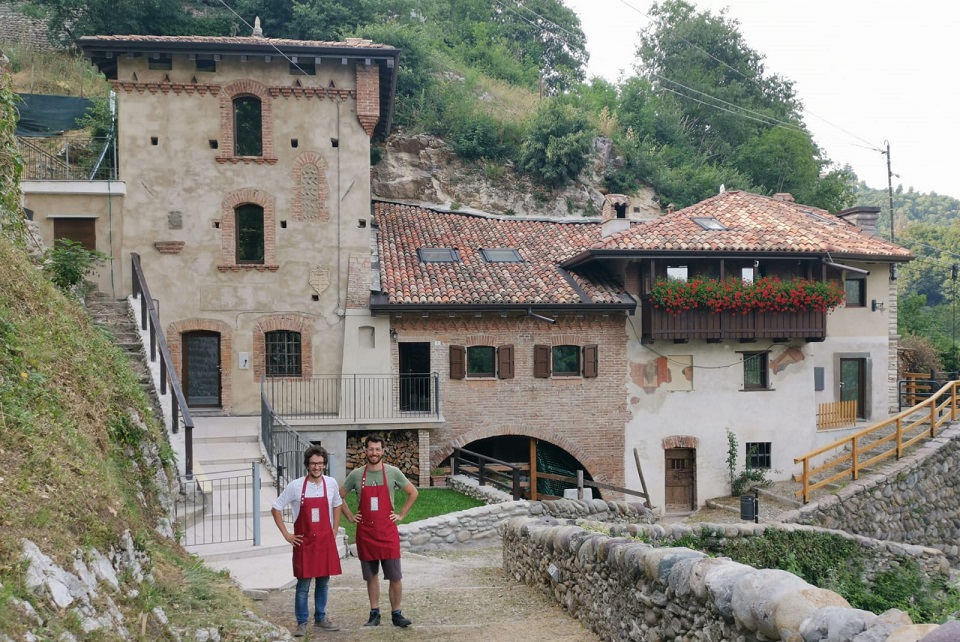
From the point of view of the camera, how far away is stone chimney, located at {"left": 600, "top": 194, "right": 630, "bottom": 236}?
2486 centimetres

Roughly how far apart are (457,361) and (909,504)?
1199cm

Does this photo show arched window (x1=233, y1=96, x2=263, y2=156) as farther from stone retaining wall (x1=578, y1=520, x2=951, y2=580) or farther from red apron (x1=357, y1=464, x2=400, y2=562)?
red apron (x1=357, y1=464, x2=400, y2=562)

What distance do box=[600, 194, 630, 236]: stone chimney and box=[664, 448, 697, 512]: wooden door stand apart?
6.40 m

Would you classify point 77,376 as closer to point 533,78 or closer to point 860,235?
point 860,235

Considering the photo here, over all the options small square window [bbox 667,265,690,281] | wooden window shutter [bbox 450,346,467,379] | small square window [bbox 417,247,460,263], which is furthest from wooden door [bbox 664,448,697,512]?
small square window [bbox 417,247,460,263]

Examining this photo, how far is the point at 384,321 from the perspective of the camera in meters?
21.8

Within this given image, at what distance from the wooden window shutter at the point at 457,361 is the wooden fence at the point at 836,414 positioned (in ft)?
33.5

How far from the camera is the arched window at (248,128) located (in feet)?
73.2

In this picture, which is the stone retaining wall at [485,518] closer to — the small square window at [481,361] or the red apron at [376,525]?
the small square window at [481,361]

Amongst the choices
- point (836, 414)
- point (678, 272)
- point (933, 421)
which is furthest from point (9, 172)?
point (933, 421)

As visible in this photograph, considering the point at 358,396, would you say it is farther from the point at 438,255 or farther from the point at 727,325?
the point at 727,325

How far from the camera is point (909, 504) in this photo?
72.3 feet

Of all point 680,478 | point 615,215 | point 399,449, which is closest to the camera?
point 399,449

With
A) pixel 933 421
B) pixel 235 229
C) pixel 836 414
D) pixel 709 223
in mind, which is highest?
pixel 709 223
